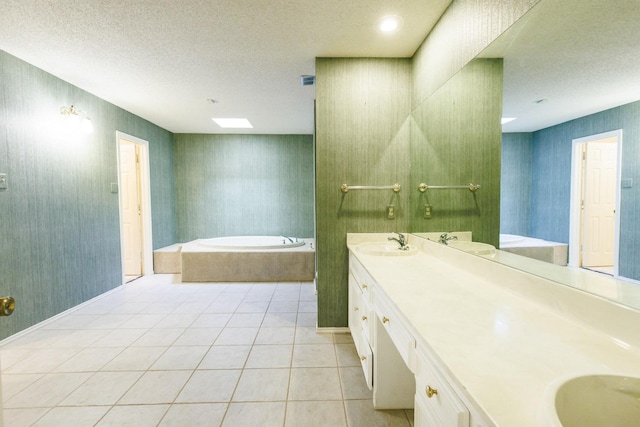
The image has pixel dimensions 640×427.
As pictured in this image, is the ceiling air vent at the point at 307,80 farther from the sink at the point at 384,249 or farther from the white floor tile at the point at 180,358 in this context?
the white floor tile at the point at 180,358

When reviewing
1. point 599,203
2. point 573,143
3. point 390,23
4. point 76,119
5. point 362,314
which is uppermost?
point 390,23

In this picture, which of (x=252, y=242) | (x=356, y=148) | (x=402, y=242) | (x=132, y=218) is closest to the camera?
(x=402, y=242)

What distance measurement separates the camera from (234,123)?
437cm

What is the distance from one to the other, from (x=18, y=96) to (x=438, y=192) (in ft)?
11.1

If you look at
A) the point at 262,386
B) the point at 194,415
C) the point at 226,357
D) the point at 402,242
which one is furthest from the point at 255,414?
the point at 402,242

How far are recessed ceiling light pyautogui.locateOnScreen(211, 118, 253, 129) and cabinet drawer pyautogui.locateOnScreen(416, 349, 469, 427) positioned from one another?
4106mm

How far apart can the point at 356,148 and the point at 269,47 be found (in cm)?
101

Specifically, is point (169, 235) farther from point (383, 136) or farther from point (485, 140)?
point (485, 140)

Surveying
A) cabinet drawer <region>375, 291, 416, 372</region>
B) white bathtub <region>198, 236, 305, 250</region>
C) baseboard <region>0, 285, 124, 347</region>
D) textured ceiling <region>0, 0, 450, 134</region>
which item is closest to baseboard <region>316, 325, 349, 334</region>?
cabinet drawer <region>375, 291, 416, 372</region>

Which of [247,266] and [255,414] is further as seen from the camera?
[247,266]

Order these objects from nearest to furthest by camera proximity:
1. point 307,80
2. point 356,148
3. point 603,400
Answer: point 603,400 < point 356,148 < point 307,80

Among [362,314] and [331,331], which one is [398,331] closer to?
[362,314]

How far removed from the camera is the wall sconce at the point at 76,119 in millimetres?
2703

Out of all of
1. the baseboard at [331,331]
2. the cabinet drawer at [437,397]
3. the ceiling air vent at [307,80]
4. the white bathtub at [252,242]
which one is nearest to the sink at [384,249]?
the baseboard at [331,331]
